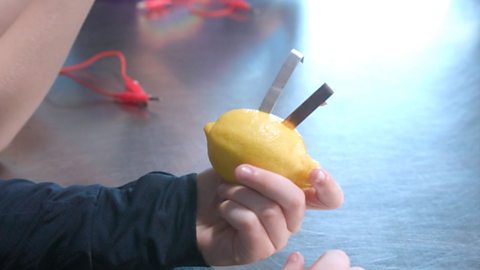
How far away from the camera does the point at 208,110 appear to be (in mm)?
975

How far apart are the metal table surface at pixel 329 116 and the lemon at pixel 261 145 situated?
0.22 m

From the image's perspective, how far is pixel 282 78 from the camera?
0.45 meters

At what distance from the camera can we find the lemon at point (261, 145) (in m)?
0.43

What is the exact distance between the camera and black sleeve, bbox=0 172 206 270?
537 mm

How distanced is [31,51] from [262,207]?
414mm

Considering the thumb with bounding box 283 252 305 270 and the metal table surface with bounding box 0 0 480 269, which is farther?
the metal table surface with bounding box 0 0 480 269

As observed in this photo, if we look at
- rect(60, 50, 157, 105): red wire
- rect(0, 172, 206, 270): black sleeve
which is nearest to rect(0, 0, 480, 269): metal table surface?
rect(60, 50, 157, 105): red wire

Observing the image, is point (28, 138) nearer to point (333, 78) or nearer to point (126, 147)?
point (126, 147)

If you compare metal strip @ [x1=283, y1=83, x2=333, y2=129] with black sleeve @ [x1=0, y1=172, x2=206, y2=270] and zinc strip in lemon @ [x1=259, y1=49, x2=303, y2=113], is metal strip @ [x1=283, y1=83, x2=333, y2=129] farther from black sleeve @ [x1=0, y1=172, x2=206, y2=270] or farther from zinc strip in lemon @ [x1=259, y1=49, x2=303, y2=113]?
black sleeve @ [x1=0, y1=172, x2=206, y2=270]

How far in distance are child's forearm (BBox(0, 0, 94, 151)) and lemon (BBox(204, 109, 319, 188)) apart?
1.18 ft

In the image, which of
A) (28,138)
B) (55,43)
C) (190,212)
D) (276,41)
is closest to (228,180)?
(190,212)

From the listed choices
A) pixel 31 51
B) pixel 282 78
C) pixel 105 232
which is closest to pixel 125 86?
pixel 31 51

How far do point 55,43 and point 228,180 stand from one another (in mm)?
383

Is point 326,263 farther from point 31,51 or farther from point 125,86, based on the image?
point 125,86
